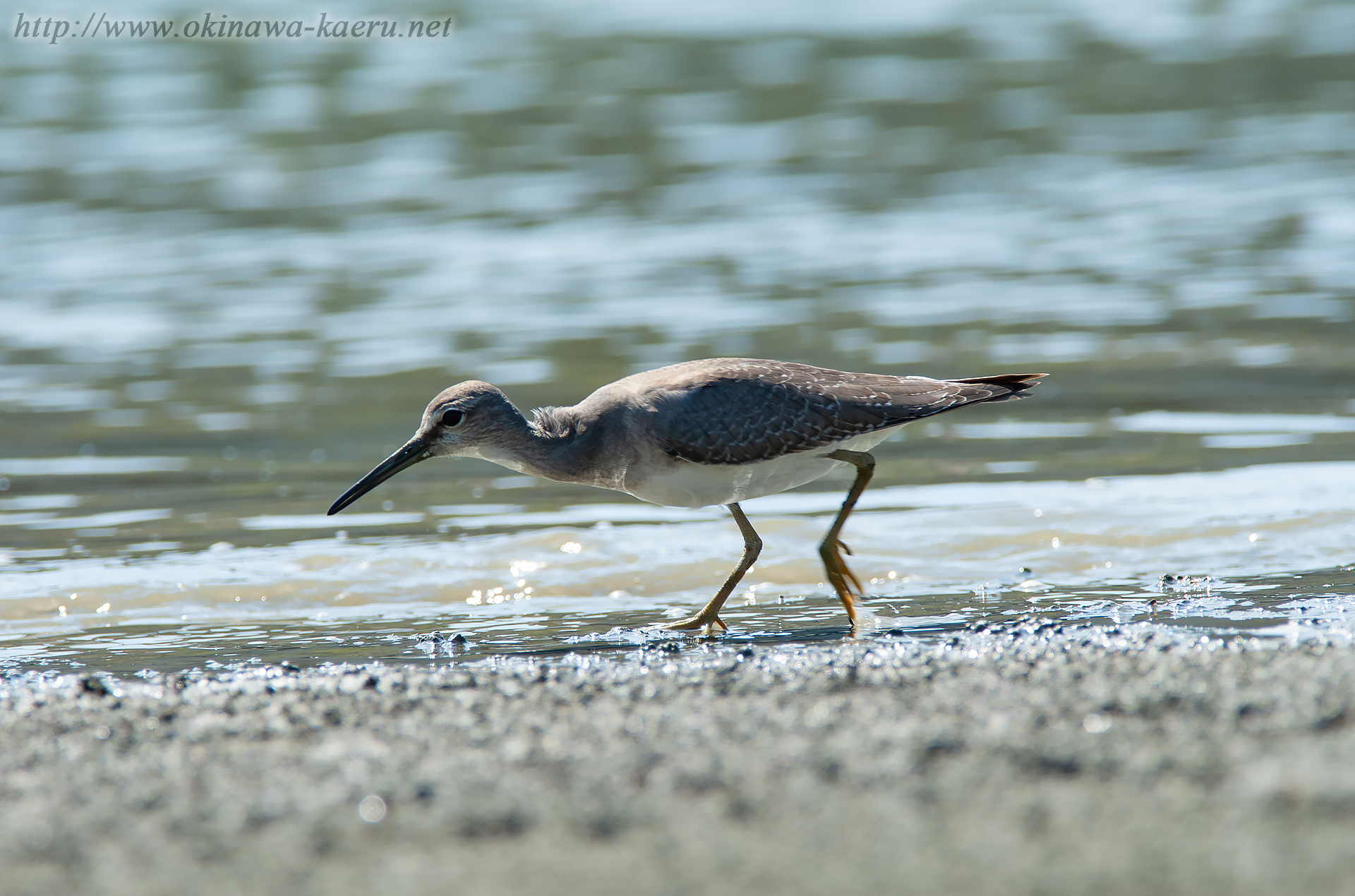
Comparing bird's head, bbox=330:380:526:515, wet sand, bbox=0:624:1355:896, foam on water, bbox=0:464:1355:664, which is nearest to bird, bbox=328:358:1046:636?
bird's head, bbox=330:380:526:515

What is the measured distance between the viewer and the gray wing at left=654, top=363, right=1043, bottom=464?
7602mm

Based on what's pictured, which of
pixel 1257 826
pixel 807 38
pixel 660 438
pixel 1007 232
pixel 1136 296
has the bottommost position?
pixel 1257 826

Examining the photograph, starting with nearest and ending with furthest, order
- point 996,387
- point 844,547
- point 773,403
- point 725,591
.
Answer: point 725,591
point 773,403
point 844,547
point 996,387

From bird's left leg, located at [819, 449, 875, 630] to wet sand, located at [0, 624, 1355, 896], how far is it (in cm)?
154

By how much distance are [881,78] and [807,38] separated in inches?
136

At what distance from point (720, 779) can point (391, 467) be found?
12.8 ft

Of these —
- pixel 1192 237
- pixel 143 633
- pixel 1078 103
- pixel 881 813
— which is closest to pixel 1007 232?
pixel 1192 237

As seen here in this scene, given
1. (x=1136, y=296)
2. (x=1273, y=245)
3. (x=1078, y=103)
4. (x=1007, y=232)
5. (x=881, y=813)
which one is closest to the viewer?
(x=881, y=813)

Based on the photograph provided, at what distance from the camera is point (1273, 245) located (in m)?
17.2

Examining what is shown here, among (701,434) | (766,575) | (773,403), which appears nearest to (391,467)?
(701,434)

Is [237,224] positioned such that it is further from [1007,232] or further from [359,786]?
[359,786]

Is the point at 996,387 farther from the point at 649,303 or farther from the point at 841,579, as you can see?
the point at 649,303

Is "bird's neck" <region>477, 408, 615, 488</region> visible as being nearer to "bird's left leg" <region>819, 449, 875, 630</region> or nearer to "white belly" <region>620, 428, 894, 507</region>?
"white belly" <region>620, 428, 894, 507</region>

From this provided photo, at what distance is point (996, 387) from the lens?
824cm
